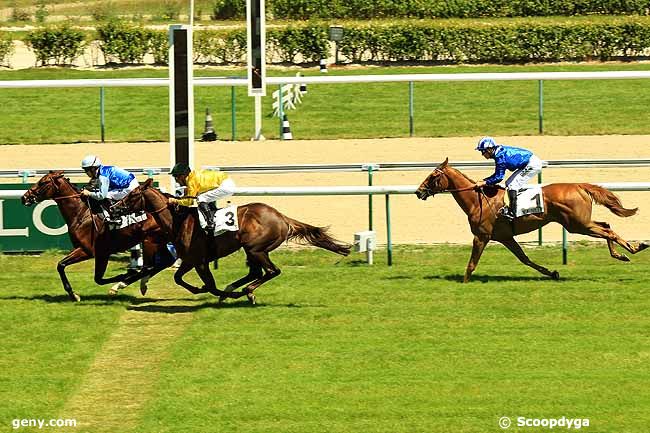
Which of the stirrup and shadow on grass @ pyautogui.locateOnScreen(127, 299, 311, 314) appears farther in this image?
the stirrup

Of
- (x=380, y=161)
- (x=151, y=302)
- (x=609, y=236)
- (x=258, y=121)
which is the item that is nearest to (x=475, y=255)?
(x=609, y=236)

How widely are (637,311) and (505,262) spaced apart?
283 cm

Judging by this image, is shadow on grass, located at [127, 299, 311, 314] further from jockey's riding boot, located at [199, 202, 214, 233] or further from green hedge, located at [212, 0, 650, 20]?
green hedge, located at [212, 0, 650, 20]

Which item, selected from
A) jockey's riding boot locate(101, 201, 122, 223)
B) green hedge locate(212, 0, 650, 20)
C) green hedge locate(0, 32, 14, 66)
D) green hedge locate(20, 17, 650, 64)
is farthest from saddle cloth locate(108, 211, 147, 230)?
green hedge locate(212, 0, 650, 20)

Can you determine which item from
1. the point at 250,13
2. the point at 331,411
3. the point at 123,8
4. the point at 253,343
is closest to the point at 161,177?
the point at 250,13

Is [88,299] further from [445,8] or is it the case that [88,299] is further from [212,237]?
[445,8]

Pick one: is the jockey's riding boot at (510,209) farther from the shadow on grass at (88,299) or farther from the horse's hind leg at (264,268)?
the shadow on grass at (88,299)

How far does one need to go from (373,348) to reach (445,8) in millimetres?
23987

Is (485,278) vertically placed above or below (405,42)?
below

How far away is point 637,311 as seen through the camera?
13.3 m

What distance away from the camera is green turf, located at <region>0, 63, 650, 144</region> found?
24.2m

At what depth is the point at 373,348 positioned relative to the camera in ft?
39.7

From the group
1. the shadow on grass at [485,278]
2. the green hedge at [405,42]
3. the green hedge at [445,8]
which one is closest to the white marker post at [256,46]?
the shadow on grass at [485,278]

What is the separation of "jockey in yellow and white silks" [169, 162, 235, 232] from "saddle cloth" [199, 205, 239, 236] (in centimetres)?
4
